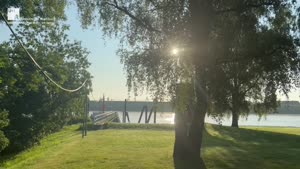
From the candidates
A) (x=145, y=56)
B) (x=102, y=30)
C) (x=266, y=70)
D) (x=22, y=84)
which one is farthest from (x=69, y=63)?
(x=266, y=70)

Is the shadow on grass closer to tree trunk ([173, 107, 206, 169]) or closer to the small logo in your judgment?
tree trunk ([173, 107, 206, 169])

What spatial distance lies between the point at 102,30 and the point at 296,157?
376 inches

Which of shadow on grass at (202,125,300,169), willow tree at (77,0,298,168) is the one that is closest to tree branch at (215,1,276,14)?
willow tree at (77,0,298,168)

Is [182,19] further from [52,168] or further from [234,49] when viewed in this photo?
[52,168]

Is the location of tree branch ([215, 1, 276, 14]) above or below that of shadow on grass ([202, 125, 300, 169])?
above

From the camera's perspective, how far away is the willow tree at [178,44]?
15.5 m

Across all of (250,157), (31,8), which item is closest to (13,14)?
(31,8)

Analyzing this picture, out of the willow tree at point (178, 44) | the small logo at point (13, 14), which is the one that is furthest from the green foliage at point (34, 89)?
the willow tree at point (178, 44)

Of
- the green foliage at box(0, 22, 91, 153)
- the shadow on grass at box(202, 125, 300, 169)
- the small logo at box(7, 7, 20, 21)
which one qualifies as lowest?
the shadow on grass at box(202, 125, 300, 169)

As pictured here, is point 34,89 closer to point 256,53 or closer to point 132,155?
point 132,155

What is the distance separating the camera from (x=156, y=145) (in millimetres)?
22188

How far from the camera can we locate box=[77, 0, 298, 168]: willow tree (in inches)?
611

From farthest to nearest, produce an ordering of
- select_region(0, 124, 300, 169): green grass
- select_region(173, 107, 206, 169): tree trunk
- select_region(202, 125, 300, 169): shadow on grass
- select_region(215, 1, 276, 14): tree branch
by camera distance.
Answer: select_region(202, 125, 300, 169): shadow on grass → select_region(173, 107, 206, 169): tree trunk → select_region(0, 124, 300, 169): green grass → select_region(215, 1, 276, 14): tree branch

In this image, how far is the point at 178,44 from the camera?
52.7ft
